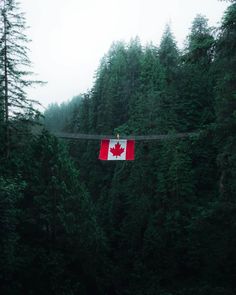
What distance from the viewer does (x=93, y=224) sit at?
63.1 ft

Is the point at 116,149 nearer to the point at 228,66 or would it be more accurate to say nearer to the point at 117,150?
the point at 117,150

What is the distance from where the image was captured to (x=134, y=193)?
29.1 m

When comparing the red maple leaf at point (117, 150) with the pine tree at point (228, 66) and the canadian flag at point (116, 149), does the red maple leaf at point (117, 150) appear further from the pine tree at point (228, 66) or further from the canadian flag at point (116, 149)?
the pine tree at point (228, 66)

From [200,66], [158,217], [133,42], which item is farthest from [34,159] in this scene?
[133,42]

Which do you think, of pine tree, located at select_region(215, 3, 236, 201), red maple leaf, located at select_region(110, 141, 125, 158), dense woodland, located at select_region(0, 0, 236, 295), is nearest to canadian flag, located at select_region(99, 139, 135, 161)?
red maple leaf, located at select_region(110, 141, 125, 158)

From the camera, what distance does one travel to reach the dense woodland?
33.3 feet

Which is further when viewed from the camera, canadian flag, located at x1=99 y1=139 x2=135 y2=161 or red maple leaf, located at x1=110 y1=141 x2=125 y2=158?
red maple leaf, located at x1=110 y1=141 x2=125 y2=158

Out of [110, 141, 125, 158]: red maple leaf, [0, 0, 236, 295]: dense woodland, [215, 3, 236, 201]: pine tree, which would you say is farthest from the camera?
[110, 141, 125, 158]: red maple leaf

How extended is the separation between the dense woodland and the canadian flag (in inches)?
125

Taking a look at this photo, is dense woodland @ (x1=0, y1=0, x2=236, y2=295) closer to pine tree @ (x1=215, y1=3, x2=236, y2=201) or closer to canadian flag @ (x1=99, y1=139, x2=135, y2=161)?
pine tree @ (x1=215, y1=3, x2=236, y2=201)

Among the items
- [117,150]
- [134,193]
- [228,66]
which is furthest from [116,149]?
[134,193]

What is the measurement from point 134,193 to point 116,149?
55.6ft

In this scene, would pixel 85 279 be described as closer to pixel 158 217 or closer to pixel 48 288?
pixel 48 288

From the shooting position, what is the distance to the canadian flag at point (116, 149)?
12.5 meters
